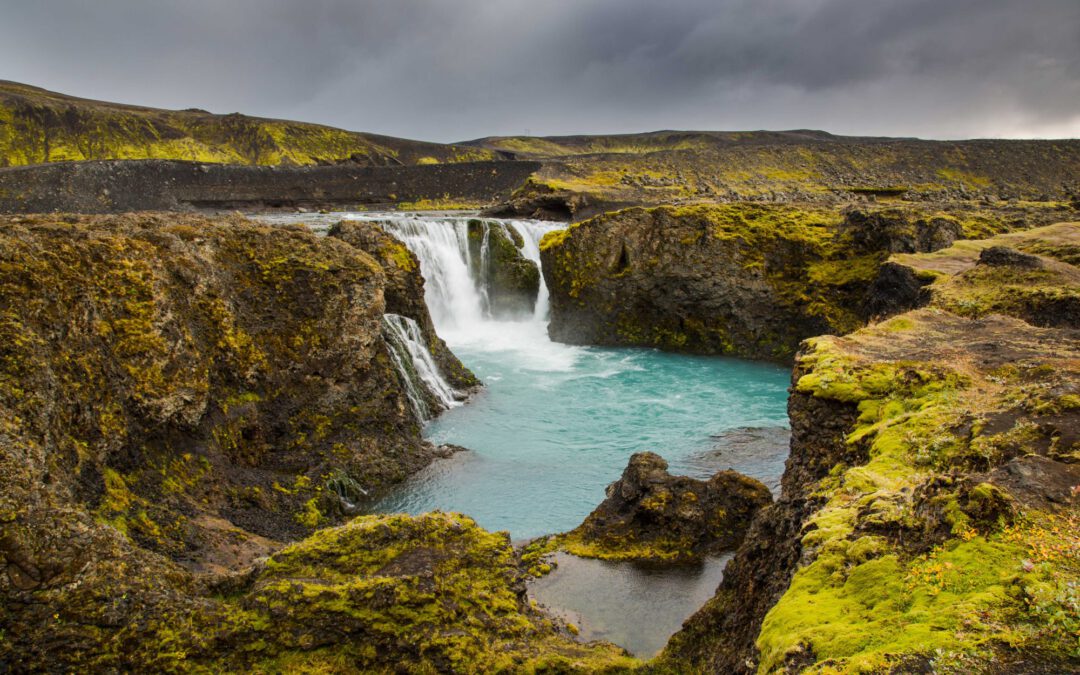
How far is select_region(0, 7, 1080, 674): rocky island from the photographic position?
14.2ft

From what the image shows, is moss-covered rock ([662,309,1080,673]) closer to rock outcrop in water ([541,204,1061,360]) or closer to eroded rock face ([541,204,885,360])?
rock outcrop in water ([541,204,1061,360])

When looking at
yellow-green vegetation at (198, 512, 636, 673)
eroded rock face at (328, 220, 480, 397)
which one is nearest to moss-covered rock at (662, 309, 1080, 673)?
yellow-green vegetation at (198, 512, 636, 673)

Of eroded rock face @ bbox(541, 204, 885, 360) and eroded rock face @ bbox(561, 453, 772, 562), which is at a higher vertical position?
eroded rock face @ bbox(541, 204, 885, 360)

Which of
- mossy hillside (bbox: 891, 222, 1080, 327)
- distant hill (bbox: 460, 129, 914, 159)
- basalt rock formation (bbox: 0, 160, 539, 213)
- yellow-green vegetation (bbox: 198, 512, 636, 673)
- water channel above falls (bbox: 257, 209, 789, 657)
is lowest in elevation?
water channel above falls (bbox: 257, 209, 789, 657)

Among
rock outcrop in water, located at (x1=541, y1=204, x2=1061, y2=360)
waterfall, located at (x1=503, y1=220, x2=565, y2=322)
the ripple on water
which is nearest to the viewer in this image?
the ripple on water

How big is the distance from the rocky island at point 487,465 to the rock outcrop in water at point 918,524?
0.02 m

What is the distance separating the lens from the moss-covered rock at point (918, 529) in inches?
137

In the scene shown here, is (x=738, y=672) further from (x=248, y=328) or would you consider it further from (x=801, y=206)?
(x=801, y=206)

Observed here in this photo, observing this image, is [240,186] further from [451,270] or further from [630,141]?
[630,141]

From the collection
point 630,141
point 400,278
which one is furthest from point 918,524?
point 630,141

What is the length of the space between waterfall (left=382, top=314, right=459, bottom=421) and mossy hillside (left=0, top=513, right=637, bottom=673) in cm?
895

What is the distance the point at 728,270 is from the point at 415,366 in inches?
493

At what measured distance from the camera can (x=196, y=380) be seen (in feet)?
31.5

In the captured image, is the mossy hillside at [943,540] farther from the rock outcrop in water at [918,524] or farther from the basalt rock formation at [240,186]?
the basalt rock formation at [240,186]
